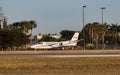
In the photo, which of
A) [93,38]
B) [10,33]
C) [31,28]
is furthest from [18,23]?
[10,33]

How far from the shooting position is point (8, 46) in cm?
11219

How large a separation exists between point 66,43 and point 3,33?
786 inches

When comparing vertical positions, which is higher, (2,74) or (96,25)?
(96,25)

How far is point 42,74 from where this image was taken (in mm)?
27109

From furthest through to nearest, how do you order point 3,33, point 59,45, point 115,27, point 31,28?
1. point 115,27
2. point 31,28
3. point 59,45
4. point 3,33

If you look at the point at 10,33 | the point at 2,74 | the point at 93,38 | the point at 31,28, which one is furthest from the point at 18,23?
the point at 2,74

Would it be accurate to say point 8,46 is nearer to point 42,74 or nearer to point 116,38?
point 116,38

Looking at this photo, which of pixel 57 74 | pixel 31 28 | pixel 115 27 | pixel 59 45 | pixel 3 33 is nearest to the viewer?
pixel 57 74

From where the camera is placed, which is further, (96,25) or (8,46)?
(96,25)

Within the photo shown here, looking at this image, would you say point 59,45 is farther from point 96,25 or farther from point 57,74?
point 57,74

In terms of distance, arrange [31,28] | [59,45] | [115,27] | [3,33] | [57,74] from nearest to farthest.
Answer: [57,74]
[3,33]
[59,45]
[31,28]
[115,27]

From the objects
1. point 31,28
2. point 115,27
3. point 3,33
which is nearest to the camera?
point 3,33

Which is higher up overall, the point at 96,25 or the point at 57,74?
the point at 96,25

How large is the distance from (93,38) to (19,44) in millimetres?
50803
